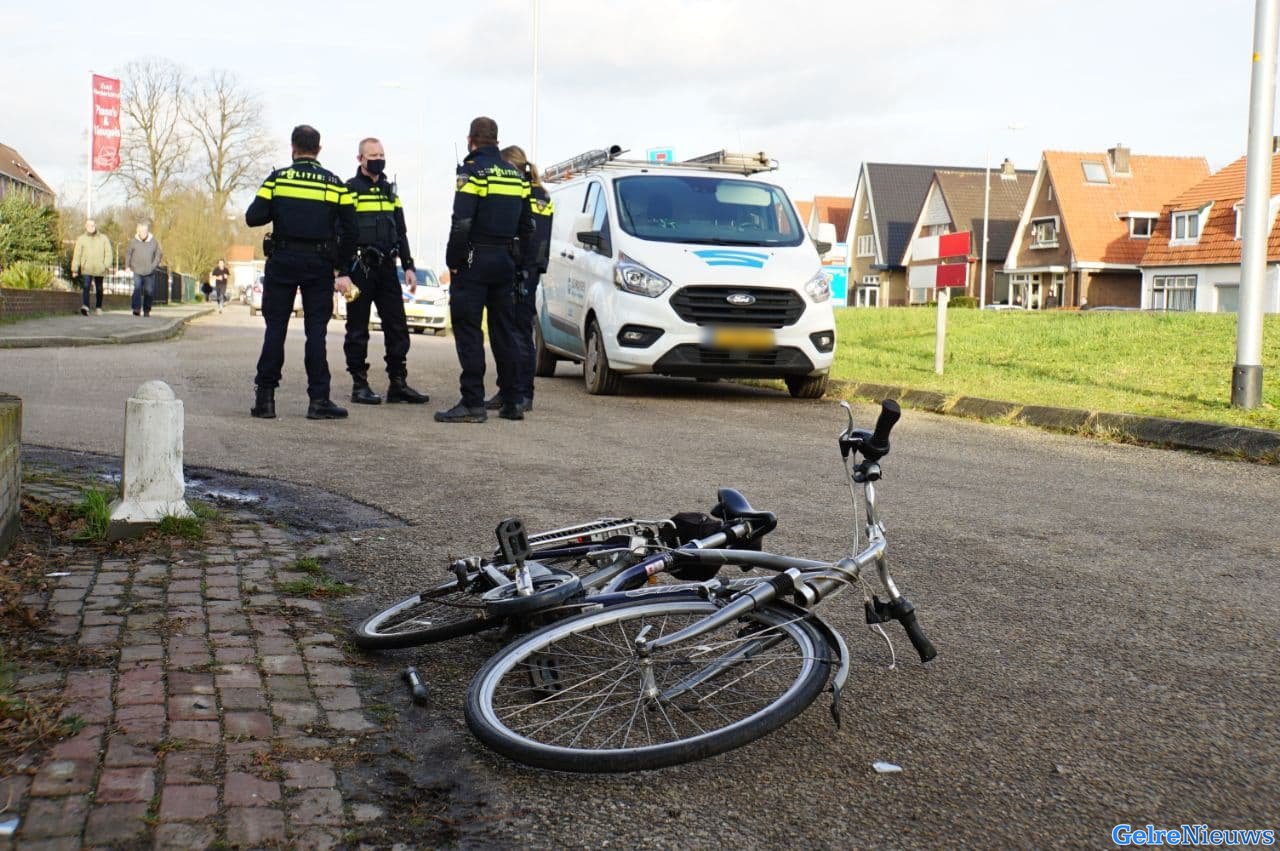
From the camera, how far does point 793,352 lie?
40.4 feet

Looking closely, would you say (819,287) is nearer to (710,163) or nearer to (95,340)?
(710,163)

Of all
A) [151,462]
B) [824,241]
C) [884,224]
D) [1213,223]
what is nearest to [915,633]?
[151,462]

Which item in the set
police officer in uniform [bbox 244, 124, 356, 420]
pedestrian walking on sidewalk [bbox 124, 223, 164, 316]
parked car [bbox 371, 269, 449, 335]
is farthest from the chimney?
police officer in uniform [bbox 244, 124, 356, 420]

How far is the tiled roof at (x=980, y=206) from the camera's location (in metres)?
78.1

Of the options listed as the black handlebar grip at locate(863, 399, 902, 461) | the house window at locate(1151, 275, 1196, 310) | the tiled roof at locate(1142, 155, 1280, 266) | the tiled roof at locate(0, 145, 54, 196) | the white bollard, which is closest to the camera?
the black handlebar grip at locate(863, 399, 902, 461)

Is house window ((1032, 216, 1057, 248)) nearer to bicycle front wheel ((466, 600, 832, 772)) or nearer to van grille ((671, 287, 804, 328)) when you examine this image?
van grille ((671, 287, 804, 328))

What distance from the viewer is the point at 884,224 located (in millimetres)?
86812

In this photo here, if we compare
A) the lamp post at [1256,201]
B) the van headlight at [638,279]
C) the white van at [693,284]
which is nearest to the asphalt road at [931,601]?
the white van at [693,284]

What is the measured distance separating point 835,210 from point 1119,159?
37.1 m

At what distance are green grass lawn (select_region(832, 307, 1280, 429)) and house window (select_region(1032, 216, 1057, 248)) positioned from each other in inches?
1894

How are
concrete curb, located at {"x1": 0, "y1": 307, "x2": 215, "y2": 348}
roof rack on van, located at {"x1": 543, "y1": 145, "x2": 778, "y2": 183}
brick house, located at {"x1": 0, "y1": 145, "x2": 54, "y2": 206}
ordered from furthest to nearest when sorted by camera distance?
brick house, located at {"x1": 0, "y1": 145, "x2": 54, "y2": 206} < concrete curb, located at {"x1": 0, "y1": 307, "x2": 215, "y2": 348} < roof rack on van, located at {"x1": 543, "y1": 145, "x2": 778, "y2": 183}

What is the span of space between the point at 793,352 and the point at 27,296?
60.8 feet

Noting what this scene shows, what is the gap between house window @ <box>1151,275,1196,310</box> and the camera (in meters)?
57.8

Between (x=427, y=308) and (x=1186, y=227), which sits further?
(x=1186, y=227)
